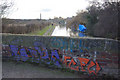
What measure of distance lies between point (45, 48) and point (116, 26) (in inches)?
218

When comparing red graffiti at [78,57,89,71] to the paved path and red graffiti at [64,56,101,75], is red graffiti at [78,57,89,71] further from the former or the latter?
the paved path

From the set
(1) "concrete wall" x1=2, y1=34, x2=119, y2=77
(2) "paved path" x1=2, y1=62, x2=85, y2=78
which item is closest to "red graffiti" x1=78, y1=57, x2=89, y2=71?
(1) "concrete wall" x1=2, y1=34, x2=119, y2=77

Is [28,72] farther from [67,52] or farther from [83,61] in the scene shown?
[83,61]

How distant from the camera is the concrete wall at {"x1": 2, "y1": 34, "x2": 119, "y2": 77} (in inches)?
183

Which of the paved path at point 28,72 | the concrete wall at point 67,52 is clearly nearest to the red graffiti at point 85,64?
the concrete wall at point 67,52

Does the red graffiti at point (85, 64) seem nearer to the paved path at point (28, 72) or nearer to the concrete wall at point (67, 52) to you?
the concrete wall at point (67, 52)

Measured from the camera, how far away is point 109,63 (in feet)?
15.1

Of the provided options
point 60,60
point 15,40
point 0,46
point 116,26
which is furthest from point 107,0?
point 0,46

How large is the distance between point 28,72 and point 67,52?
214 centimetres

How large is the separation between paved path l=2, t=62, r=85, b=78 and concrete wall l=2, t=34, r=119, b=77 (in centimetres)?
40

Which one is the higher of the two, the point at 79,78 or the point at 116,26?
the point at 116,26

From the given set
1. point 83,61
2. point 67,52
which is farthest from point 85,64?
point 67,52

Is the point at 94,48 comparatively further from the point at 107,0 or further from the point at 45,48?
the point at 107,0

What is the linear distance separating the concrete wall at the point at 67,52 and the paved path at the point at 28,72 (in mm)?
403
